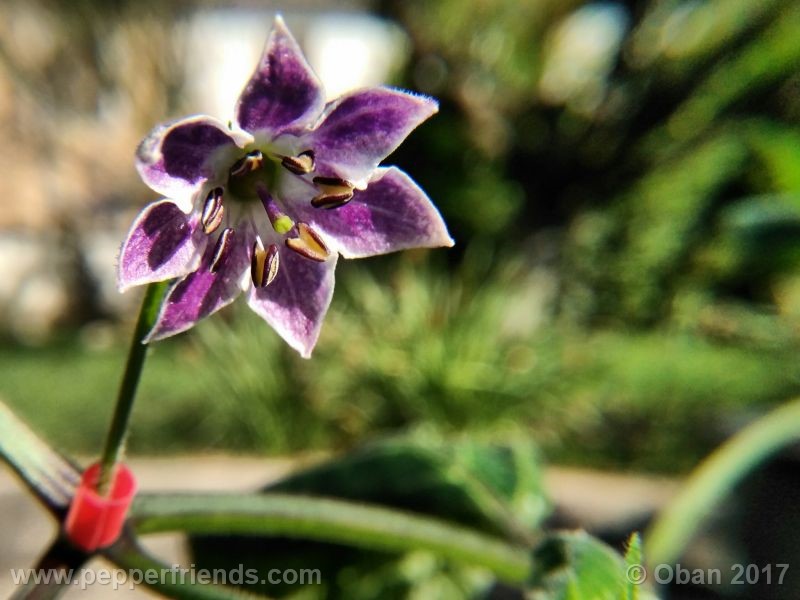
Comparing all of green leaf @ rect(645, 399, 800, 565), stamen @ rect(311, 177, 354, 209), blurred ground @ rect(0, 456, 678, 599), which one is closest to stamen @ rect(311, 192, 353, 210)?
stamen @ rect(311, 177, 354, 209)

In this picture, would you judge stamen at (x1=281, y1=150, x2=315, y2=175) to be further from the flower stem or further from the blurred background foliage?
the blurred background foliage

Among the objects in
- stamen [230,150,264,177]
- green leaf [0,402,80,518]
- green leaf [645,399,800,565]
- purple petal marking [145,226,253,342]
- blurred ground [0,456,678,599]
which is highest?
stamen [230,150,264,177]

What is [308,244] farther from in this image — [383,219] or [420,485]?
[420,485]

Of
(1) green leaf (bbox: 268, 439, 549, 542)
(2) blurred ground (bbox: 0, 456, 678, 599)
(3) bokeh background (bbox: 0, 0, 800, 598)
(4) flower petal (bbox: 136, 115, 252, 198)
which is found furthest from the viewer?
(3) bokeh background (bbox: 0, 0, 800, 598)

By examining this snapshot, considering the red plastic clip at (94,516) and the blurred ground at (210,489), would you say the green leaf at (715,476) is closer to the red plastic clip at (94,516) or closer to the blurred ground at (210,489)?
the red plastic clip at (94,516)

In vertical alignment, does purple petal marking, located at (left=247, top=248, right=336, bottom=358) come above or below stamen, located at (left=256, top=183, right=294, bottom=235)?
below

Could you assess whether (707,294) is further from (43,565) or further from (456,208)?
(43,565)

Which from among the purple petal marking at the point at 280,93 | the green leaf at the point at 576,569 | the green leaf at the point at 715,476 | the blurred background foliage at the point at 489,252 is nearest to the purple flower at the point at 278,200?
the purple petal marking at the point at 280,93

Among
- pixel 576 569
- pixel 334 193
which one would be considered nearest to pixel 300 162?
pixel 334 193
